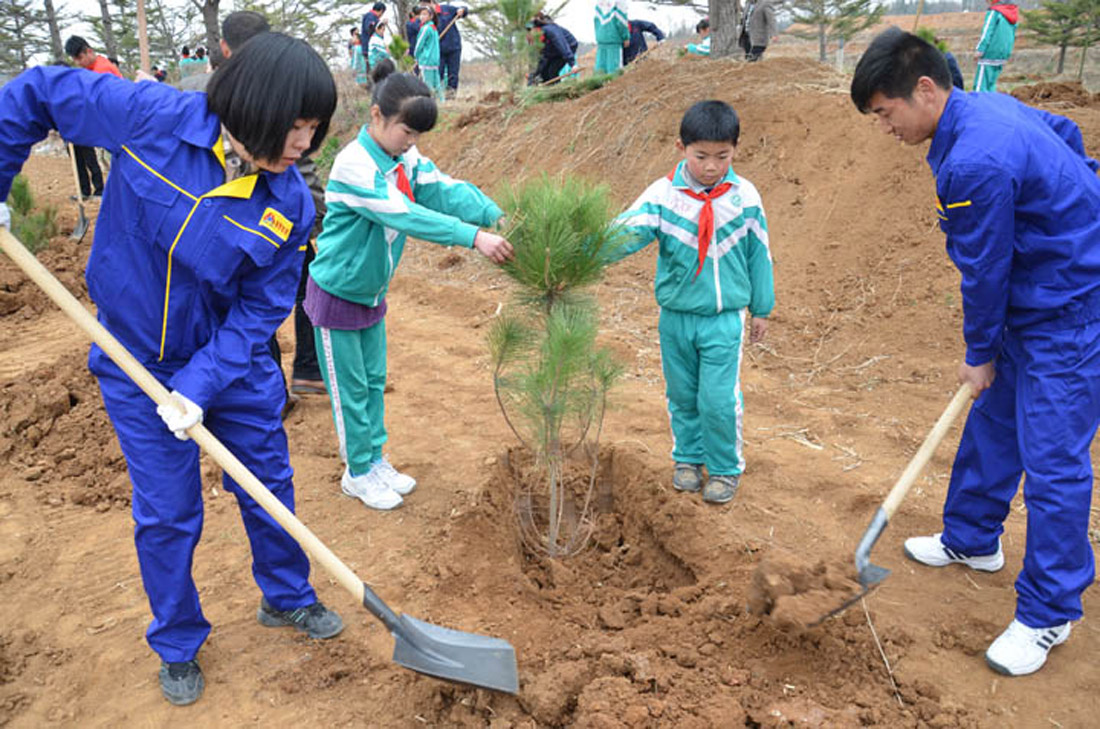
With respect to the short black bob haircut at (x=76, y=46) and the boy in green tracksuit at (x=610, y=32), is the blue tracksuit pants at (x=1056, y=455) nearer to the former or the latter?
the boy in green tracksuit at (x=610, y=32)

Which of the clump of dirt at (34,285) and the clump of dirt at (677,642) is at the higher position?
the clump of dirt at (677,642)

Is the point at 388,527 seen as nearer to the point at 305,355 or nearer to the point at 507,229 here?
the point at 507,229

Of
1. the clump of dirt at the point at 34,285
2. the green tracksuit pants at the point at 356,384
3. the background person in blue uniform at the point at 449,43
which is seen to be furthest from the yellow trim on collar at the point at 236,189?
the background person in blue uniform at the point at 449,43

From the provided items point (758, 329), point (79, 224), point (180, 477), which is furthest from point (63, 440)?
point (79, 224)

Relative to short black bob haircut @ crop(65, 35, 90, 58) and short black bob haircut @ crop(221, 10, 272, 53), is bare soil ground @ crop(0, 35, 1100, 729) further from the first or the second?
short black bob haircut @ crop(65, 35, 90, 58)

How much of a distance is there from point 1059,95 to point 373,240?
24.2ft

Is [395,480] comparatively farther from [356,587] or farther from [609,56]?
[609,56]

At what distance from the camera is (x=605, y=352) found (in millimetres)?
2932

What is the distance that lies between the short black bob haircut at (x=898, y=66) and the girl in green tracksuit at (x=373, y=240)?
1245 millimetres

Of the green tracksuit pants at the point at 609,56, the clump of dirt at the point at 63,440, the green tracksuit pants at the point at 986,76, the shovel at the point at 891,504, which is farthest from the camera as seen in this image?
the green tracksuit pants at the point at 609,56

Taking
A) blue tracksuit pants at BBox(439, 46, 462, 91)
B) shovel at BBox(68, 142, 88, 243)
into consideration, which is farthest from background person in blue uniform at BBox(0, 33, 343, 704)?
blue tracksuit pants at BBox(439, 46, 462, 91)

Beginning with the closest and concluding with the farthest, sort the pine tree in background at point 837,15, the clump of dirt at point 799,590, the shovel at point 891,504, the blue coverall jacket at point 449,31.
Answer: the clump of dirt at point 799,590 < the shovel at point 891,504 < the blue coverall jacket at point 449,31 < the pine tree in background at point 837,15

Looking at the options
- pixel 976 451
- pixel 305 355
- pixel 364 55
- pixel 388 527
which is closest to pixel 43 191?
pixel 364 55

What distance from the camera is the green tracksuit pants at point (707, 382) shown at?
333cm
